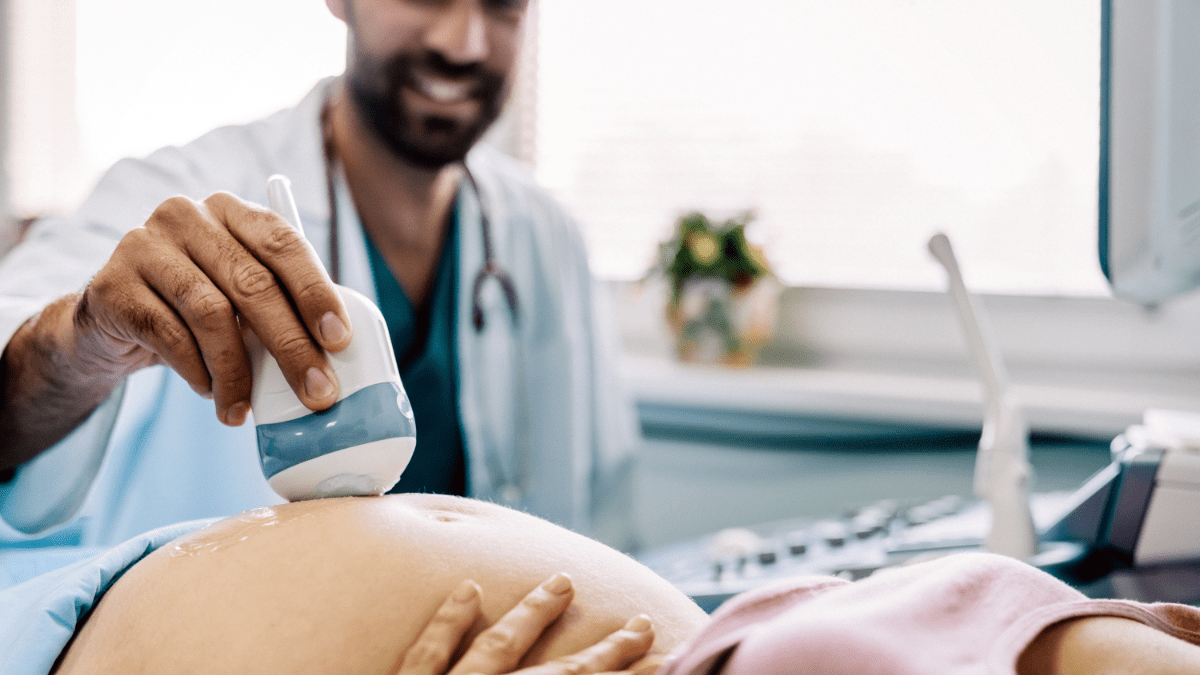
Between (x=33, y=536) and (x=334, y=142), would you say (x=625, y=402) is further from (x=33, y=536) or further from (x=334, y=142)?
(x=33, y=536)

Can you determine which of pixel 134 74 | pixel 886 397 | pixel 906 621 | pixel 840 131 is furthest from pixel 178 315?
pixel 134 74

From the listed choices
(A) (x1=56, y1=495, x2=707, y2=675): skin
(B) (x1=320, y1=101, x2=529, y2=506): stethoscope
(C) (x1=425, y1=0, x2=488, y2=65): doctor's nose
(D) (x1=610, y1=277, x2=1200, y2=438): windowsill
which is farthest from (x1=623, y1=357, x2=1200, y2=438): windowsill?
(A) (x1=56, y1=495, x2=707, y2=675): skin

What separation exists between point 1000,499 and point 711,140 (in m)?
0.97

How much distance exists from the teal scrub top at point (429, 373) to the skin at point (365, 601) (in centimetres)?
65

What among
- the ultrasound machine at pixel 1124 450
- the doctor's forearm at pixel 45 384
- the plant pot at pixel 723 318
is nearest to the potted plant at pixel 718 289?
the plant pot at pixel 723 318

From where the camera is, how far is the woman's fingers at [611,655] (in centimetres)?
34

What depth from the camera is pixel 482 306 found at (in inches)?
45.3

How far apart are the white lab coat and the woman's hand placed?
0.45 m

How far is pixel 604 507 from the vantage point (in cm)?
130

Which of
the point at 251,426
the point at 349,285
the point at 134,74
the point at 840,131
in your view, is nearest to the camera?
the point at 251,426

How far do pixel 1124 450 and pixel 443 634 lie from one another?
571mm

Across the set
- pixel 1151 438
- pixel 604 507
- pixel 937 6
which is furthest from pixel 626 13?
pixel 1151 438

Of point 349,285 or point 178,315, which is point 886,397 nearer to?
point 349,285

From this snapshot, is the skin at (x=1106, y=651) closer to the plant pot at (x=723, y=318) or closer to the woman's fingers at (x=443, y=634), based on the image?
the woman's fingers at (x=443, y=634)
